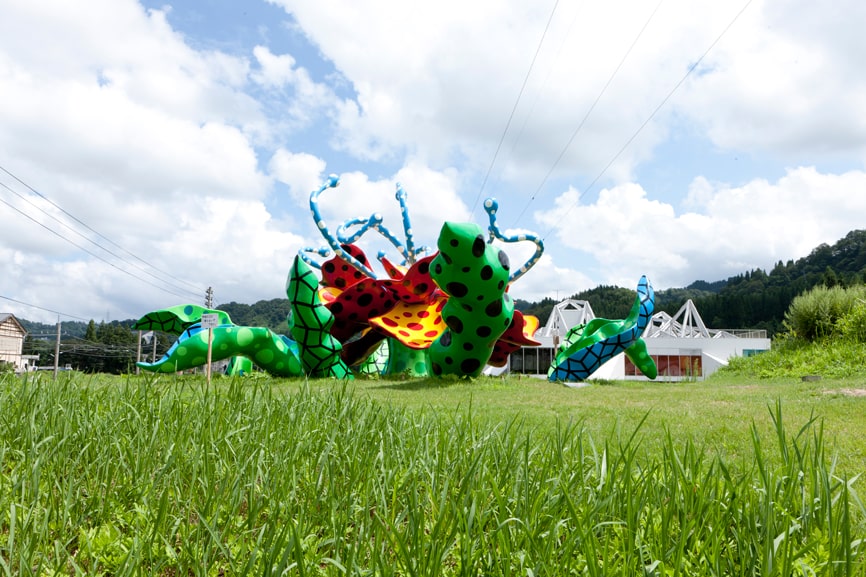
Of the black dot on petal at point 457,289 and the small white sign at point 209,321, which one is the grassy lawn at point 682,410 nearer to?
the black dot on petal at point 457,289

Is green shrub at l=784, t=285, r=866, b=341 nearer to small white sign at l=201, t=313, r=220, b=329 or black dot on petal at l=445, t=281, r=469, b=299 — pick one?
black dot on petal at l=445, t=281, r=469, b=299

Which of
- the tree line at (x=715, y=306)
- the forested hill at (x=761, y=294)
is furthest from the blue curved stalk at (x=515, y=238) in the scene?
the forested hill at (x=761, y=294)

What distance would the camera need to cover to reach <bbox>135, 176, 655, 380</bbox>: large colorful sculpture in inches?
396

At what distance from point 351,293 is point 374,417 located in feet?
38.0

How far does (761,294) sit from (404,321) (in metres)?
60.3

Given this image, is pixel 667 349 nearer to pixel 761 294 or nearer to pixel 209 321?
pixel 209 321

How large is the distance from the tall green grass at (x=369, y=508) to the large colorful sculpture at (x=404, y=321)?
703 centimetres

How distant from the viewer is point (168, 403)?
9.96ft

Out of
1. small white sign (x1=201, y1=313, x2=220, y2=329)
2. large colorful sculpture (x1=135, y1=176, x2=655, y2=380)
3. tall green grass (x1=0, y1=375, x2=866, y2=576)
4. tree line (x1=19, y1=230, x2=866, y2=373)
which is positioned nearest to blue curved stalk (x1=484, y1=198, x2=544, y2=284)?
large colorful sculpture (x1=135, y1=176, x2=655, y2=380)

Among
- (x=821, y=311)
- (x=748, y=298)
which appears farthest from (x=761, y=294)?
(x=821, y=311)

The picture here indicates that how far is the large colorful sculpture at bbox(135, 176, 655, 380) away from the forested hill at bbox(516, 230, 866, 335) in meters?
40.5

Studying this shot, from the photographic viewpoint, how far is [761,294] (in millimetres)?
62219

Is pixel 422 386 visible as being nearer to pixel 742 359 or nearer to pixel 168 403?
pixel 168 403

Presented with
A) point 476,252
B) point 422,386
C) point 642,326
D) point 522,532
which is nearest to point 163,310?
point 422,386
